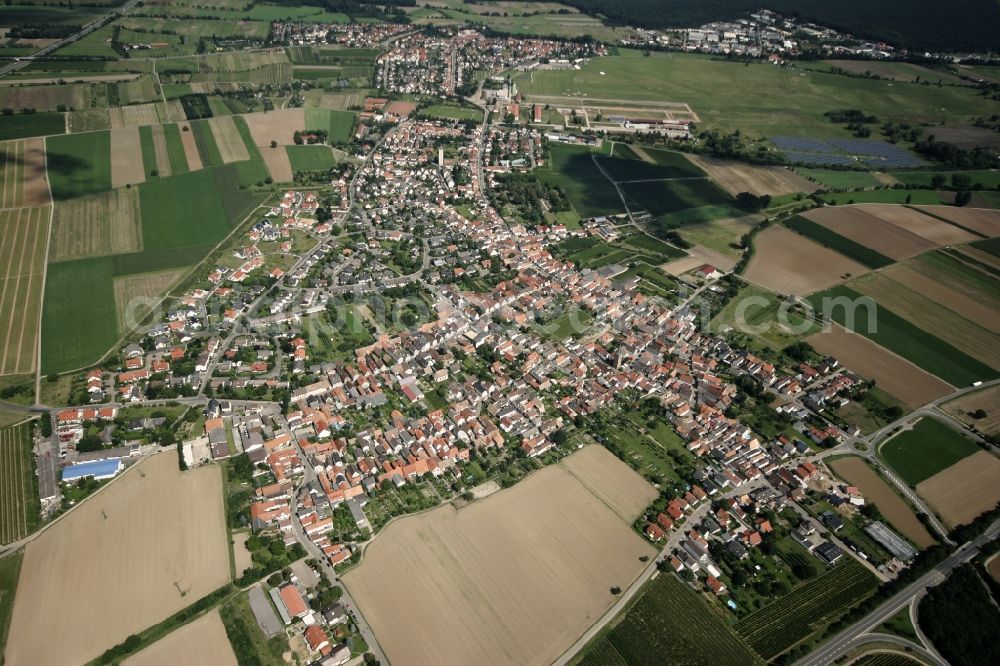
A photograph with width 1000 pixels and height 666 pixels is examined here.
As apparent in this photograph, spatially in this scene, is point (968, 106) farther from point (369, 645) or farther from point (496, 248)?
point (369, 645)

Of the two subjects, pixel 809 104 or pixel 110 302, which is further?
pixel 809 104

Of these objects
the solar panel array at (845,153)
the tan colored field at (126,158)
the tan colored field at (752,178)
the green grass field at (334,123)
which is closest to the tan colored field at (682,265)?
the tan colored field at (752,178)

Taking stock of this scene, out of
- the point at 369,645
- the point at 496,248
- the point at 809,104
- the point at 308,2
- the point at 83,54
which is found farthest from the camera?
the point at 308,2

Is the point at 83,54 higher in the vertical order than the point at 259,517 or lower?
higher

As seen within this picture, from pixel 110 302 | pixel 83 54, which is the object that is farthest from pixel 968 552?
pixel 83 54

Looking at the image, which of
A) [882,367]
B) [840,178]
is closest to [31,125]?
[882,367]

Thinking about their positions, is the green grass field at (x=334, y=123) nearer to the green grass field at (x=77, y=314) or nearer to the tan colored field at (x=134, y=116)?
the tan colored field at (x=134, y=116)

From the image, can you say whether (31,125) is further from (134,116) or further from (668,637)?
(668,637)
